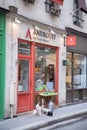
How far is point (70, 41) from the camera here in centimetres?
1692

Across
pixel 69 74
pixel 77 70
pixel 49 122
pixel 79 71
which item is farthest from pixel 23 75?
pixel 79 71

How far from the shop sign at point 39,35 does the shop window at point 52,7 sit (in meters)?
1.05

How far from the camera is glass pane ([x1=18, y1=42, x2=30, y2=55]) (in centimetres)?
1377

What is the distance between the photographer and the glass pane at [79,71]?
62.0 feet

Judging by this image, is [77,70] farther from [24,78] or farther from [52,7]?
[24,78]

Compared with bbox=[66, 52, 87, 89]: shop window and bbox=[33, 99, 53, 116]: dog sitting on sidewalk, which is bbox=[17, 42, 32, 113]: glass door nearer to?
bbox=[33, 99, 53, 116]: dog sitting on sidewalk

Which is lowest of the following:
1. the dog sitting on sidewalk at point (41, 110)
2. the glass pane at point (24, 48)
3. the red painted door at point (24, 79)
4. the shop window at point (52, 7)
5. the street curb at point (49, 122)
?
the street curb at point (49, 122)

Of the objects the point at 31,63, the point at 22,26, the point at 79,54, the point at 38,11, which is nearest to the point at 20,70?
the point at 31,63

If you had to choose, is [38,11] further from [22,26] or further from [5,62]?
[5,62]

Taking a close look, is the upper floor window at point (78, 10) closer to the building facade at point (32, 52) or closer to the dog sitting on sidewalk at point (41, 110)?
the building facade at point (32, 52)

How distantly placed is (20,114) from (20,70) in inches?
70.1

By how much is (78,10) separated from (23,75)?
631cm

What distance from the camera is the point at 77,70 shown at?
1916cm

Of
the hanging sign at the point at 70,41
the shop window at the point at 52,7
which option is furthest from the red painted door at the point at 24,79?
the hanging sign at the point at 70,41
